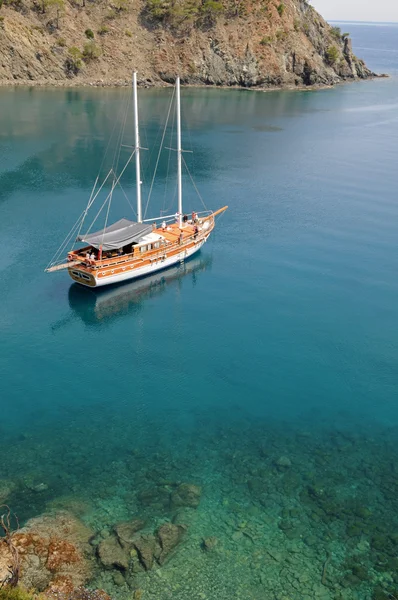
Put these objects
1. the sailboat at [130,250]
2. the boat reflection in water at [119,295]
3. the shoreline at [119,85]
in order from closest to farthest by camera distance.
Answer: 1. the boat reflection in water at [119,295]
2. the sailboat at [130,250]
3. the shoreline at [119,85]

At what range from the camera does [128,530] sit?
31281mm

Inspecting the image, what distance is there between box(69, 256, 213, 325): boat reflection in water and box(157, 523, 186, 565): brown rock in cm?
2708

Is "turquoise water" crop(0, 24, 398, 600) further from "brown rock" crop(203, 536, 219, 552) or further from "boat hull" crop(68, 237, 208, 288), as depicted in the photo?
"boat hull" crop(68, 237, 208, 288)

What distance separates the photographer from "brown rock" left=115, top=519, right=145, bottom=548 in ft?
100

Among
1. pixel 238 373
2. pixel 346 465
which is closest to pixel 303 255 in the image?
pixel 238 373

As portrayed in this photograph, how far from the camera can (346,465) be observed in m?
38.2

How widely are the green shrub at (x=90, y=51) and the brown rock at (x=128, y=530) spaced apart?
17277 cm

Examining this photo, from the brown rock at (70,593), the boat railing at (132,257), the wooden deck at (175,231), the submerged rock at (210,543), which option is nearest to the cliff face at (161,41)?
the wooden deck at (175,231)

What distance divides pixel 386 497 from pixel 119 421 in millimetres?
20443

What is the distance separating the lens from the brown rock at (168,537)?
30.2 m

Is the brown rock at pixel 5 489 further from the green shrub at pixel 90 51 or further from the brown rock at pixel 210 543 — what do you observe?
the green shrub at pixel 90 51

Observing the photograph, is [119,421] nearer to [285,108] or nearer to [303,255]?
[303,255]

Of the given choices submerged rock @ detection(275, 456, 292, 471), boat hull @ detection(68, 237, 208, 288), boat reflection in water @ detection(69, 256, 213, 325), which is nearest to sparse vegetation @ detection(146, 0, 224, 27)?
boat hull @ detection(68, 237, 208, 288)

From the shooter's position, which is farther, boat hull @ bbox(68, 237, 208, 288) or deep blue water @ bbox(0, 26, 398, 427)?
boat hull @ bbox(68, 237, 208, 288)
